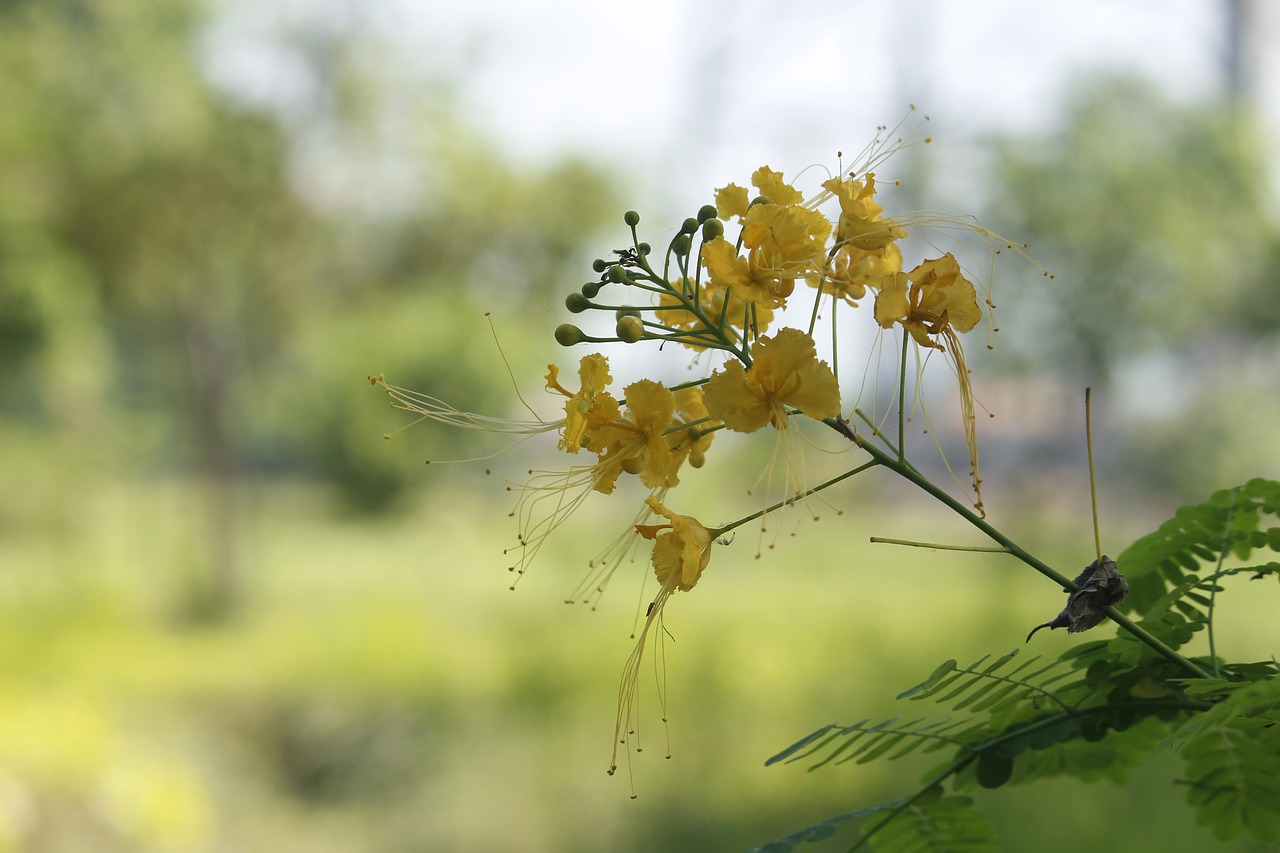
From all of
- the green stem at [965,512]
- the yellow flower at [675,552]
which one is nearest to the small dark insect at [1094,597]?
the green stem at [965,512]

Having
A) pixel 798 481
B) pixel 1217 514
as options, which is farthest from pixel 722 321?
pixel 1217 514

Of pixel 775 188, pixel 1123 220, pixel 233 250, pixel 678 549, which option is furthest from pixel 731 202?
pixel 233 250

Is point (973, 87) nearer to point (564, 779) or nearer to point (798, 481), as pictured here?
point (564, 779)

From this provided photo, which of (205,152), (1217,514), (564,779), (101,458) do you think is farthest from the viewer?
(101,458)

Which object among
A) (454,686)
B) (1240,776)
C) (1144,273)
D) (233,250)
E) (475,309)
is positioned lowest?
(1240,776)

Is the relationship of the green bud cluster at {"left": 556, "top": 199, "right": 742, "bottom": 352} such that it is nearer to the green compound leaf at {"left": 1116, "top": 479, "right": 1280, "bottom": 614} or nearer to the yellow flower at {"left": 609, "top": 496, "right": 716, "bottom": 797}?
the yellow flower at {"left": 609, "top": 496, "right": 716, "bottom": 797}

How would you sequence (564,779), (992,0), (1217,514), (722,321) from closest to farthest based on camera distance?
(722,321)
(1217,514)
(564,779)
(992,0)

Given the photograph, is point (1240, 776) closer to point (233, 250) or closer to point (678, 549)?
point (678, 549)

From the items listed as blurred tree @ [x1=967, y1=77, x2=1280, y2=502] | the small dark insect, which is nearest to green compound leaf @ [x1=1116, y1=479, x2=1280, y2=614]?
the small dark insect
